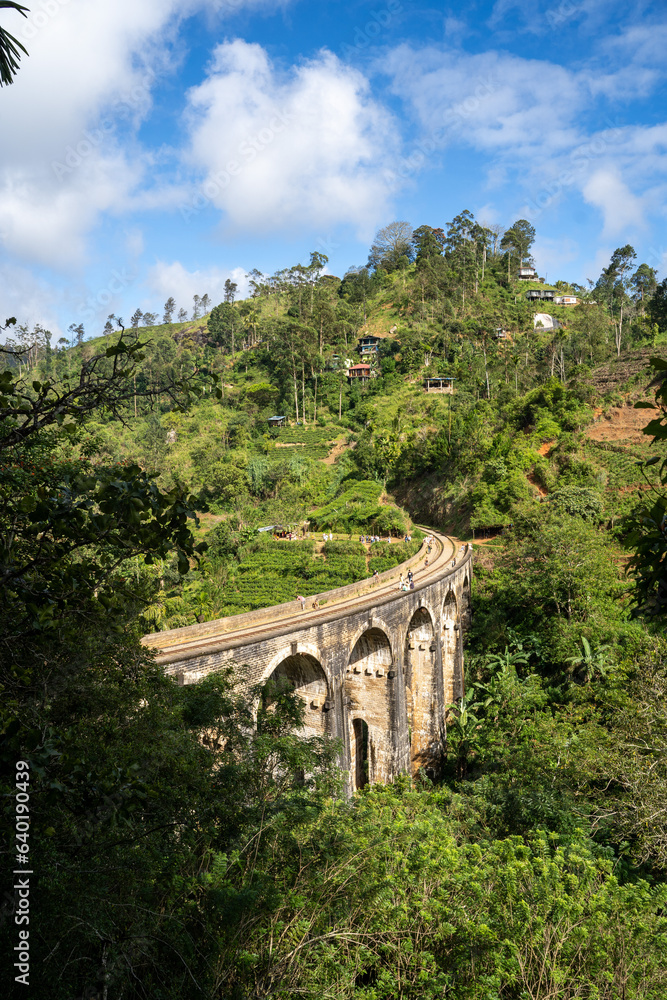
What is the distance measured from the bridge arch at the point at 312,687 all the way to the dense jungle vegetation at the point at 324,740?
3059mm

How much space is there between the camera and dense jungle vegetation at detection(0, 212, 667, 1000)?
350 centimetres

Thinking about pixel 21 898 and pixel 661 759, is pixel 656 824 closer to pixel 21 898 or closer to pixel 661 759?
pixel 661 759

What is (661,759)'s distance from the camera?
15.0 m

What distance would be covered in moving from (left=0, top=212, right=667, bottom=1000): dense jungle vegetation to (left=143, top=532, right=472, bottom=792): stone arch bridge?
1645 mm

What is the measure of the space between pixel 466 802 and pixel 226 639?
9.31 metres

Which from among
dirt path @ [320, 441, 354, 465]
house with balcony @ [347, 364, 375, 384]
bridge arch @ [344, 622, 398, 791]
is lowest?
bridge arch @ [344, 622, 398, 791]

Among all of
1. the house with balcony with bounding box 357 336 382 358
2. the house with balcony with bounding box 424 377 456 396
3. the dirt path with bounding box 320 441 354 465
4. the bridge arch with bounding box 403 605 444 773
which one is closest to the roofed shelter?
the house with balcony with bounding box 424 377 456 396

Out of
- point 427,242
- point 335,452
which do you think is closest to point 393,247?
point 427,242

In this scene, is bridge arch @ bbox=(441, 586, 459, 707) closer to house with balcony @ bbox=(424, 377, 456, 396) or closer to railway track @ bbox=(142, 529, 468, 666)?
railway track @ bbox=(142, 529, 468, 666)

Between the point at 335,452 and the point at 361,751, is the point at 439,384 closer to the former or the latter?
the point at 335,452

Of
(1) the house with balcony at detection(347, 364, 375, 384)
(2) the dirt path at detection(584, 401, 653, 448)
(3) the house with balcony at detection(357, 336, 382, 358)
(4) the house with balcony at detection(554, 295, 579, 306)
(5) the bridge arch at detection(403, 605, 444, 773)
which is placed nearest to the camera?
(5) the bridge arch at detection(403, 605, 444, 773)

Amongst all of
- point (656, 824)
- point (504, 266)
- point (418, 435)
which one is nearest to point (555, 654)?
point (656, 824)

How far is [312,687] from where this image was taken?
18531 mm

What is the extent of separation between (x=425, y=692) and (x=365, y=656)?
596 cm
